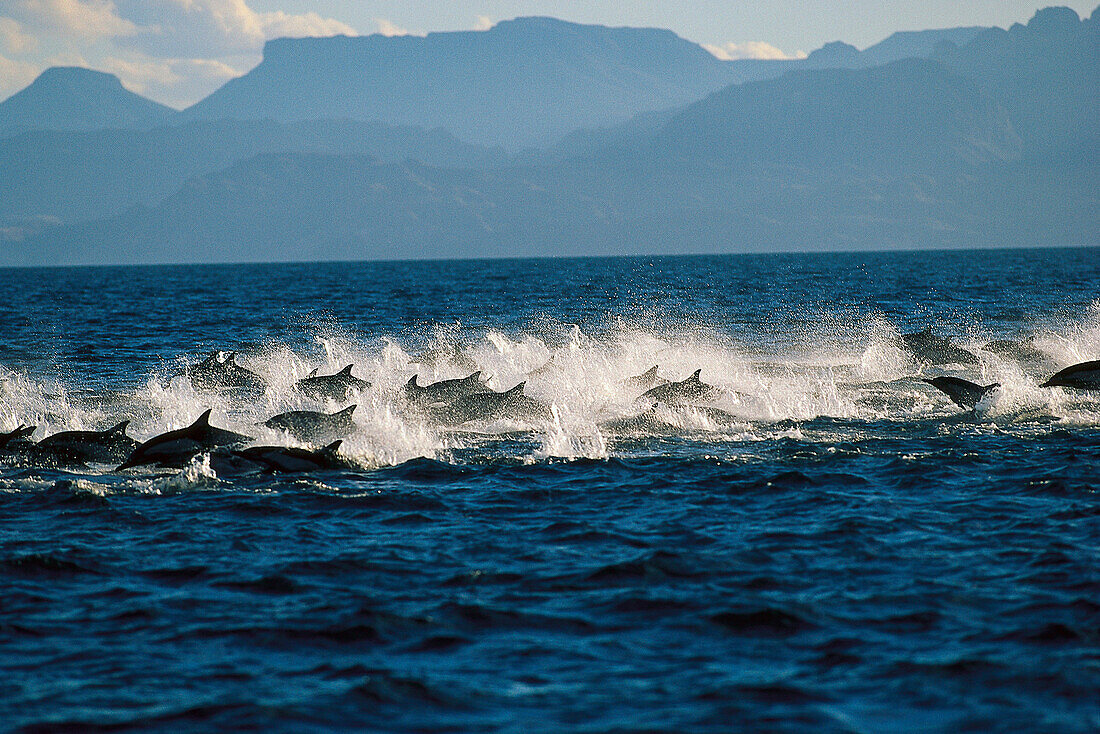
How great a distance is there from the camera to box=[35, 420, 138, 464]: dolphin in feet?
62.1

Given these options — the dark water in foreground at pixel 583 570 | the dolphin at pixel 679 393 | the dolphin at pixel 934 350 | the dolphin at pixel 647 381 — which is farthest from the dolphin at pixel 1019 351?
the dolphin at pixel 679 393

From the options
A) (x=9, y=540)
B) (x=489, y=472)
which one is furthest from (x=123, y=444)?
(x=489, y=472)

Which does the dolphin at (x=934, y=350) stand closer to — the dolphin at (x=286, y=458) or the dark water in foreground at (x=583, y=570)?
the dark water in foreground at (x=583, y=570)

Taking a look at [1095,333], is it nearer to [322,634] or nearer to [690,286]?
[322,634]

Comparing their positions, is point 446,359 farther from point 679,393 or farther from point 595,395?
point 679,393

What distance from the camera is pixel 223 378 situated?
95.0ft

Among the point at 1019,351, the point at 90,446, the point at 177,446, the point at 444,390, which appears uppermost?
the point at 1019,351

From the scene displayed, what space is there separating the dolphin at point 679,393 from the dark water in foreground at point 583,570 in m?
0.34

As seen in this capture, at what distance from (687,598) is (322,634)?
3.76 metres

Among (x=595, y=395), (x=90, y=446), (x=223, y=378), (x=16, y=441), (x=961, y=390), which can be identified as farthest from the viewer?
(x=223, y=378)

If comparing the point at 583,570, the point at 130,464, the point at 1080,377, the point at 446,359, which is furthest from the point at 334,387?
the point at 1080,377

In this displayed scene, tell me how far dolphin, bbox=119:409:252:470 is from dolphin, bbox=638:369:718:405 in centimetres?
977

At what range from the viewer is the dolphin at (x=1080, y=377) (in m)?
23.2

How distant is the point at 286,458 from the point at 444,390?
6.48 meters
